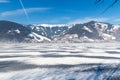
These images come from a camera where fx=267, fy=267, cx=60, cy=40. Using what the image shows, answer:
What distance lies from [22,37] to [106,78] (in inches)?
7522

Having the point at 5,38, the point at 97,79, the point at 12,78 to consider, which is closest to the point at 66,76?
the point at 97,79

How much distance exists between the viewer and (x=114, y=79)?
1045 centimetres

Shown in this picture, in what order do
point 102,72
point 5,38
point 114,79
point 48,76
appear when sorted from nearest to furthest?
1. point 114,79
2. point 48,76
3. point 102,72
4. point 5,38

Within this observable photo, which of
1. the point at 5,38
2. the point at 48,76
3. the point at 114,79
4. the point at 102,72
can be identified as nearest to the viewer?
the point at 114,79

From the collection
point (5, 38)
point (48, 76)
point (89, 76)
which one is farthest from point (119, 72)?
point (5, 38)

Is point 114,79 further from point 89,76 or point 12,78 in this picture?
point 12,78

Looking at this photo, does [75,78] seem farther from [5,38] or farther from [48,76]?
[5,38]

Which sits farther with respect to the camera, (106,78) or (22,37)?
(22,37)

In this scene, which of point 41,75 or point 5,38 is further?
point 5,38

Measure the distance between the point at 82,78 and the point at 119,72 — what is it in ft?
6.61

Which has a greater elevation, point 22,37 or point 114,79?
point 22,37

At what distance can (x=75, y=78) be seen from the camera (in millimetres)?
10672

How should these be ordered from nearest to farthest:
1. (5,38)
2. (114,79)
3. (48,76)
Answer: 1. (114,79)
2. (48,76)
3. (5,38)

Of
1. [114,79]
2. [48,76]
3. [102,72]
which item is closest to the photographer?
[114,79]
